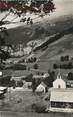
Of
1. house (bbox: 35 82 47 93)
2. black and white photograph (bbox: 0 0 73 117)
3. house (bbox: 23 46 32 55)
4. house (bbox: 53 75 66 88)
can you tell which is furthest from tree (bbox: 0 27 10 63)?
house (bbox: 53 75 66 88)

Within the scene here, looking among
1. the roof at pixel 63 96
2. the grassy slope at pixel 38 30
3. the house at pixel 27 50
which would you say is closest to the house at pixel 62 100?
the roof at pixel 63 96

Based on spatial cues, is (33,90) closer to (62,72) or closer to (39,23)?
(62,72)

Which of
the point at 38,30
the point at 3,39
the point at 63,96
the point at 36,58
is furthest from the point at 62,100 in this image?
the point at 3,39

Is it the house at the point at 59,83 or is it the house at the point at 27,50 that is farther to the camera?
the house at the point at 27,50

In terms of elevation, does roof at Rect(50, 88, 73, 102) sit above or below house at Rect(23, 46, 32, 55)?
below

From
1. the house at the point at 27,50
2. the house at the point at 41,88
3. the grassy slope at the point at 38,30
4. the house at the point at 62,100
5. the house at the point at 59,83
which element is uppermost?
the grassy slope at the point at 38,30

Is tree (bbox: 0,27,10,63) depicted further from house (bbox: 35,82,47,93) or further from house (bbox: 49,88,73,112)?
house (bbox: 49,88,73,112)

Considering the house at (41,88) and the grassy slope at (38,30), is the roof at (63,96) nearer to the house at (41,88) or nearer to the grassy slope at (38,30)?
the house at (41,88)

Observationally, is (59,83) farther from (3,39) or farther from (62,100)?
(3,39)

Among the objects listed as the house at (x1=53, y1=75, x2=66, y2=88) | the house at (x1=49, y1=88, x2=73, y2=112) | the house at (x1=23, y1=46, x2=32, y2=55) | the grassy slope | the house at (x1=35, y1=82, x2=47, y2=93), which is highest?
the grassy slope
